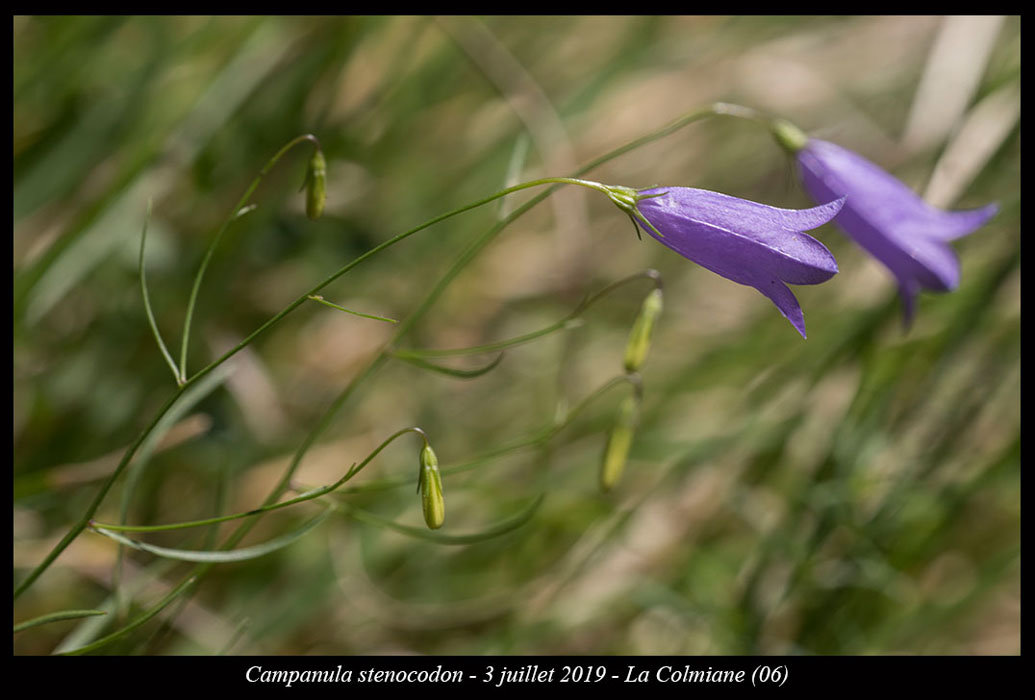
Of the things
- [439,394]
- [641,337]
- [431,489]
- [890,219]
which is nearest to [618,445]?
[641,337]

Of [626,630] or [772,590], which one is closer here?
[772,590]

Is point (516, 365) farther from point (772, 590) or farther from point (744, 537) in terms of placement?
point (772, 590)

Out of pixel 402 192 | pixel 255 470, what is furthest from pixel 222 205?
pixel 255 470

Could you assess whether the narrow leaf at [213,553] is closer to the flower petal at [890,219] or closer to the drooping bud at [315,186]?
the drooping bud at [315,186]

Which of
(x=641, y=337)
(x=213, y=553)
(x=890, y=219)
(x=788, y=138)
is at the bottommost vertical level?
(x=213, y=553)

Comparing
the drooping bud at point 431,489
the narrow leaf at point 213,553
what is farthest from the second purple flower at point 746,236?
the narrow leaf at point 213,553

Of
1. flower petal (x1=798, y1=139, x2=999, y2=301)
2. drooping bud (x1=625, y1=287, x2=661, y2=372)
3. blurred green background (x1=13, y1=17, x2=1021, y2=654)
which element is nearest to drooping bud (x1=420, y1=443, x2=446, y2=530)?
drooping bud (x1=625, y1=287, x2=661, y2=372)

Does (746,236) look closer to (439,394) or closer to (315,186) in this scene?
(315,186)
